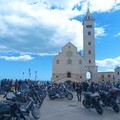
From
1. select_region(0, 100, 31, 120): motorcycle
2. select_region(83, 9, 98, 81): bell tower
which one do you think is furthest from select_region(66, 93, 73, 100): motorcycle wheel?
select_region(83, 9, 98, 81): bell tower

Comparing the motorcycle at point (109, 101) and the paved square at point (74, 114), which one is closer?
the paved square at point (74, 114)

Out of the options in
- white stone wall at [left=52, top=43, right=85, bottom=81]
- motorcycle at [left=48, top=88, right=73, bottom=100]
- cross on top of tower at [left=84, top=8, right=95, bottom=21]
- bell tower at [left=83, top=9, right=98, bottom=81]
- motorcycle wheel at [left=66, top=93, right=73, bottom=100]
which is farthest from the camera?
cross on top of tower at [left=84, top=8, right=95, bottom=21]

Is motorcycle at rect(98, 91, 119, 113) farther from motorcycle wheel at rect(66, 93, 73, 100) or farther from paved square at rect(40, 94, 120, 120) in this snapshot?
motorcycle wheel at rect(66, 93, 73, 100)

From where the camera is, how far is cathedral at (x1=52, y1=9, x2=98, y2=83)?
214ft

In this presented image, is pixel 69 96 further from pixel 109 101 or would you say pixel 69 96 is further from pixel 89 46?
pixel 89 46

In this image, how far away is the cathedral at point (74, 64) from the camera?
2564 inches

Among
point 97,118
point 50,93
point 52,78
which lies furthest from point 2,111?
point 52,78

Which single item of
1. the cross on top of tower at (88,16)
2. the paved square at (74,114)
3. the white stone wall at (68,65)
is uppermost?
the cross on top of tower at (88,16)

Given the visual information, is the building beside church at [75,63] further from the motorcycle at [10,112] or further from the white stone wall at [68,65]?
the motorcycle at [10,112]

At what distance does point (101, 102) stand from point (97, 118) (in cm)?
195

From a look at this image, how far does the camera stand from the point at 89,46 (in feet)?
226

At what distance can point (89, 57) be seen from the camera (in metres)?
68.2

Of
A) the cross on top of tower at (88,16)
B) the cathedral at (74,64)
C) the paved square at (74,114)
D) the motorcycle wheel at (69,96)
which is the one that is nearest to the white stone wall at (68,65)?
the cathedral at (74,64)

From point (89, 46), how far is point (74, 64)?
316 inches
